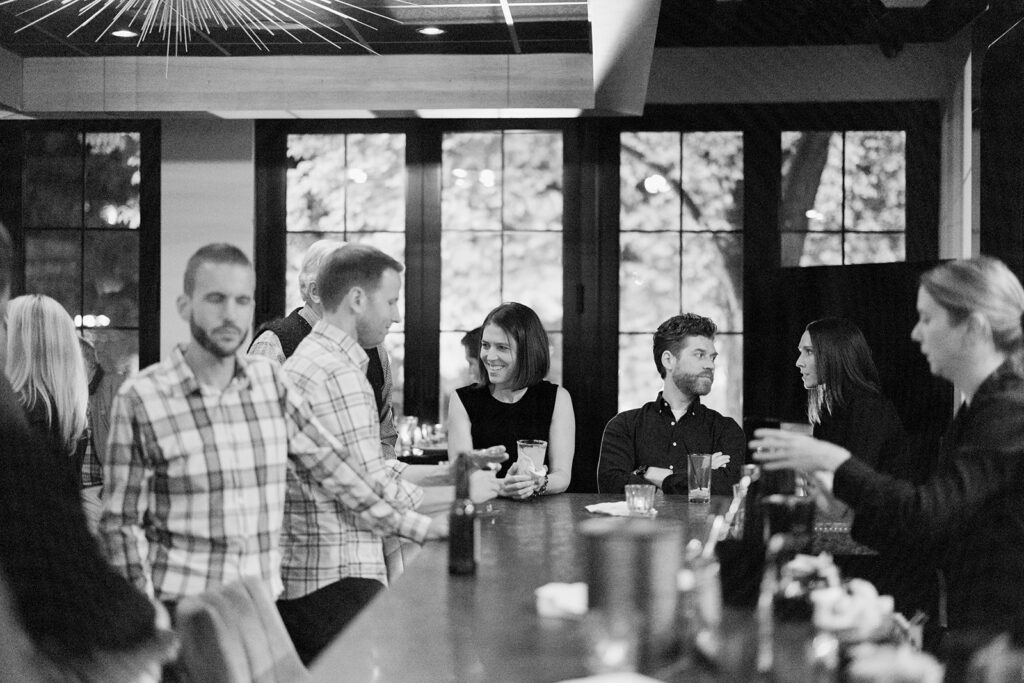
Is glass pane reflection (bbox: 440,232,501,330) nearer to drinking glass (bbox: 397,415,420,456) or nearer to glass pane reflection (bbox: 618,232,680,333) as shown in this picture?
glass pane reflection (bbox: 618,232,680,333)

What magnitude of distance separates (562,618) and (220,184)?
18.9 ft

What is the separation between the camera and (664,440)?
4.07 meters

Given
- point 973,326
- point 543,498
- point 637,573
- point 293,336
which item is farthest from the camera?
point 293,336

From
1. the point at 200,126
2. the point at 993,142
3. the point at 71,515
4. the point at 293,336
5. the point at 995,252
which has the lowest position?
the point at 71,515

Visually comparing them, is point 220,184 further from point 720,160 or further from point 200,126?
point 720,160

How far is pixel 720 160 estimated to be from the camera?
705cm

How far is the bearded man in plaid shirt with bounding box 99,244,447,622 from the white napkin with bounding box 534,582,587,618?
0.80m

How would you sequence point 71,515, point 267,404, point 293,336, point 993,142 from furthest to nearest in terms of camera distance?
point 993,142
point 293,336
point 267,404
point 71,515

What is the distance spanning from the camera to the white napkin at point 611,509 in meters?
3.12

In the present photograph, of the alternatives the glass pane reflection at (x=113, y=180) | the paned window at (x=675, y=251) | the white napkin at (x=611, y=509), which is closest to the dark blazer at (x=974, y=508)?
the white napkin at (x=611, y=509)

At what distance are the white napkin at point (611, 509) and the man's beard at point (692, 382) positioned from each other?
86 centimetres

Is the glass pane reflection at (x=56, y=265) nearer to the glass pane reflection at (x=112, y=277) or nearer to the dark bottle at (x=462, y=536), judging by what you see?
the glass pane reflection at (x=112, y=277)

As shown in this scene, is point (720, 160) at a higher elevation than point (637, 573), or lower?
higher

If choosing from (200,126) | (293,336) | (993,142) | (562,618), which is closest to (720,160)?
(993,142)
